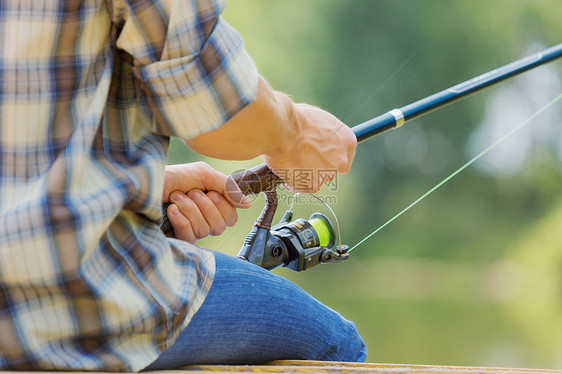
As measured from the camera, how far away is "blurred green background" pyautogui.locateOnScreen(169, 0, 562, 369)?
747cm

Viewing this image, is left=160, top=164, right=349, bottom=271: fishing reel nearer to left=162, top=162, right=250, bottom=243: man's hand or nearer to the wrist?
left=162, top=162, right=250, bottom=243: man's hand

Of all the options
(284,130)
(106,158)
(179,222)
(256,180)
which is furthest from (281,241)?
(106,158)

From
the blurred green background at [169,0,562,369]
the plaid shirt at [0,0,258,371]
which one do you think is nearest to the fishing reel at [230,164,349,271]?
the plaid shirt at [0,0,258,371]

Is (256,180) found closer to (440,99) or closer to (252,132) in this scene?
(252,132)

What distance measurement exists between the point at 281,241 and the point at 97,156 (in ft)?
1.91

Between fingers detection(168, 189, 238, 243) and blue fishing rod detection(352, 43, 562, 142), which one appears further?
blue fishing rod detection(352, 43, 562, 142)

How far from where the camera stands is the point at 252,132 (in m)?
0.74

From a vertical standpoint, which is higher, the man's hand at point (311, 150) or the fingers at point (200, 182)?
the man's hand at point (311, 150)

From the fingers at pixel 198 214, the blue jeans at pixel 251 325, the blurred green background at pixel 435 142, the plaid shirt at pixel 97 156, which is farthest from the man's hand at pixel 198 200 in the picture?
the blurred green background at pixel 435 142

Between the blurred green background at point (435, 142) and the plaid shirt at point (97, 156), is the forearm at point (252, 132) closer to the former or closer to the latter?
the plaid shirt at point (97, 156)

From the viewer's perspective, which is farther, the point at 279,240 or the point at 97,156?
the point at 279,240

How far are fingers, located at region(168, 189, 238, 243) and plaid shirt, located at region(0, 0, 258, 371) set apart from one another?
0.78 ft

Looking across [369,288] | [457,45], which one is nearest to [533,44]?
[457,45]

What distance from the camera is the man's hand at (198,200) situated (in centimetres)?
93
